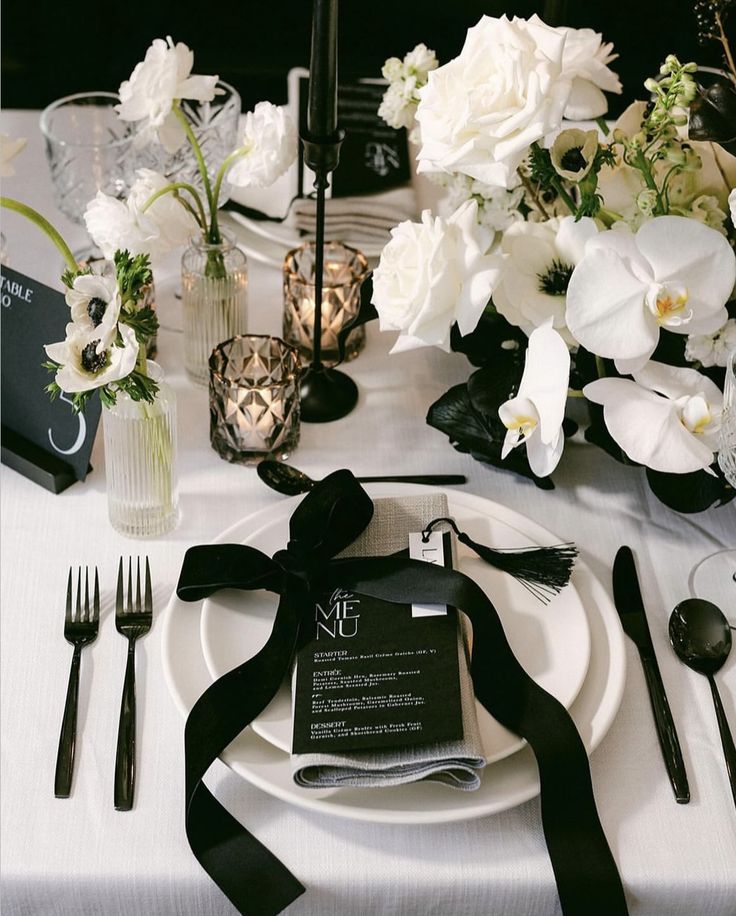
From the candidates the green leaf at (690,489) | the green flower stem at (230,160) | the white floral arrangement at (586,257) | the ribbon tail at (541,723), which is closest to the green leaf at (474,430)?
the white floral arrangement at (586,257)

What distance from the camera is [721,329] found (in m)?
0.95

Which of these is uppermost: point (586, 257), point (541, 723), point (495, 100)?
point (495, 100)

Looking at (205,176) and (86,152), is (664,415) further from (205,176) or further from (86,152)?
(86,152)

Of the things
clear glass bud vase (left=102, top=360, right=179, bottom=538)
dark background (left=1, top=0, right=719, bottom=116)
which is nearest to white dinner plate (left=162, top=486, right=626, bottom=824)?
clear glass bud vase (left=102, top=360, right=179, bottom=538)

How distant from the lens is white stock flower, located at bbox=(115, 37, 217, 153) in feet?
3.44

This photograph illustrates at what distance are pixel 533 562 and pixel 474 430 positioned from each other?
6.8 inches

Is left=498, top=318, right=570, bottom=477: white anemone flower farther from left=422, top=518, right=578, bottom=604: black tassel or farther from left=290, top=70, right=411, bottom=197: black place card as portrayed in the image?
left=290, top=70, right=411, bottom=197: black place card

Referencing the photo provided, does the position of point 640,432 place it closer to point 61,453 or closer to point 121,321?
point 121,321

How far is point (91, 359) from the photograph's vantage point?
2.80ft

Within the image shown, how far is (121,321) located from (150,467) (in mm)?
179

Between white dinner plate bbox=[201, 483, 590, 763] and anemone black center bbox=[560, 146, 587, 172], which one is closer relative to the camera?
white dinner plate bbox=[201, 483, 590, 763]

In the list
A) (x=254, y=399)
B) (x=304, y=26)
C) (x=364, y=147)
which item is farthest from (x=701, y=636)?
(x=304, y=26)

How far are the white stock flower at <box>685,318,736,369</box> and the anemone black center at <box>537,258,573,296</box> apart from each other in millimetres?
122

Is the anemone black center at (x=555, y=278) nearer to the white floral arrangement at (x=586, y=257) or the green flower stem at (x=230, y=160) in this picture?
the white floral arrangement at (x=586, y=257)
